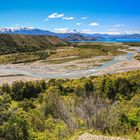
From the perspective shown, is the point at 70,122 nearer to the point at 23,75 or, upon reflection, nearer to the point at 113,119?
the point at 113,119

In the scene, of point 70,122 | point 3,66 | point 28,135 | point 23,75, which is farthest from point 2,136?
point 3,66

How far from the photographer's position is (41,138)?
90.0 ft

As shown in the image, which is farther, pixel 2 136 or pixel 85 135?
pixel 2 136

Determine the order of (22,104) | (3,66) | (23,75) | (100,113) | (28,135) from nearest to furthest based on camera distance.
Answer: (100,113) < (28,135) < (22,104) < (23,75) < (3,66)

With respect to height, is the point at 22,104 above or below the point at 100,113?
below

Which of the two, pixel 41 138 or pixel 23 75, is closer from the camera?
pixel 41 138

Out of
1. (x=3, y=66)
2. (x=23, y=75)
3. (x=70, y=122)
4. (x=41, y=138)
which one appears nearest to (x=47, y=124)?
(x=41, y=138)

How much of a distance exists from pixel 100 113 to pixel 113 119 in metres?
1.43

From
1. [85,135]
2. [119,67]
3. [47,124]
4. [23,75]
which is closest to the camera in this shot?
[85,135]

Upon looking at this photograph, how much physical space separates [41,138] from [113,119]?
249 inches

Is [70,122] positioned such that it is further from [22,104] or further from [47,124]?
[22,104]

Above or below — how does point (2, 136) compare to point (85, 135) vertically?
below

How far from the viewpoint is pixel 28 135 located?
89.8 ft

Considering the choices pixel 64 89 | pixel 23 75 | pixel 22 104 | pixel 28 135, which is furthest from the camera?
pixel 23 75
